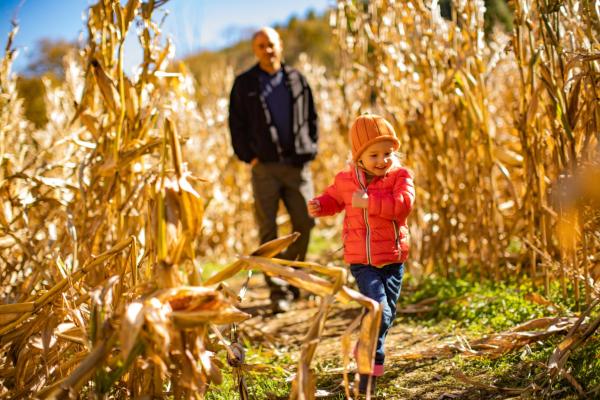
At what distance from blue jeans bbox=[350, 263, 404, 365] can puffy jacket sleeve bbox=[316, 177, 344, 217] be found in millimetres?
262

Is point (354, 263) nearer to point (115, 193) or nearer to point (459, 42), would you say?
point (115, 193)

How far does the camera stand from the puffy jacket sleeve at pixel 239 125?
4148mm

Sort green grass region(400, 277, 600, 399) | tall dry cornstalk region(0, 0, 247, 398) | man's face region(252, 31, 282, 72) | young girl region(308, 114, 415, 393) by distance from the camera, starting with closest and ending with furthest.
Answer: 1. tall dry cornstalk region(0, 0, 247, 398)
2. green grass region(400, 277, 600, 399)
3. young girl region(308, 114, 415, 393)
4. man's face region(252, 31, 282, 72)

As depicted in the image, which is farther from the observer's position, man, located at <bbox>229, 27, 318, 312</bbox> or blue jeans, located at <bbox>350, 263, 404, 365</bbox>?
man, located at <bbox>229, 27, 318, 312</bbox>

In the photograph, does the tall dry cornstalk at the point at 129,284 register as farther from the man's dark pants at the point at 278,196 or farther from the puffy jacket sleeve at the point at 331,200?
the man's dark pants at the point at 278,196

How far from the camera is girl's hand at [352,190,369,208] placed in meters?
2.25

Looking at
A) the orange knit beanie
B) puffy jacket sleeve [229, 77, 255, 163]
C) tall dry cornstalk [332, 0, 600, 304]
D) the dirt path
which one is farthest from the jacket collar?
the orange knit beanie

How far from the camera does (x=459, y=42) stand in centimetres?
362

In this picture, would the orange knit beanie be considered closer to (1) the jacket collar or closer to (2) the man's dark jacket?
(2) the man's dark jacket

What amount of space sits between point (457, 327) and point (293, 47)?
957 inches

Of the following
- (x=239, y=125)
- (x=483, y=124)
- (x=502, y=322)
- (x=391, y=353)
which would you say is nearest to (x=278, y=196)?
(x=239, y=125)

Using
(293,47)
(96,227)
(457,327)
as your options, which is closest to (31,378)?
(96,227)

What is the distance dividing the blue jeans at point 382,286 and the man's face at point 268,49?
217cm

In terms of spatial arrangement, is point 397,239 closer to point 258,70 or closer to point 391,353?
point 391,353
